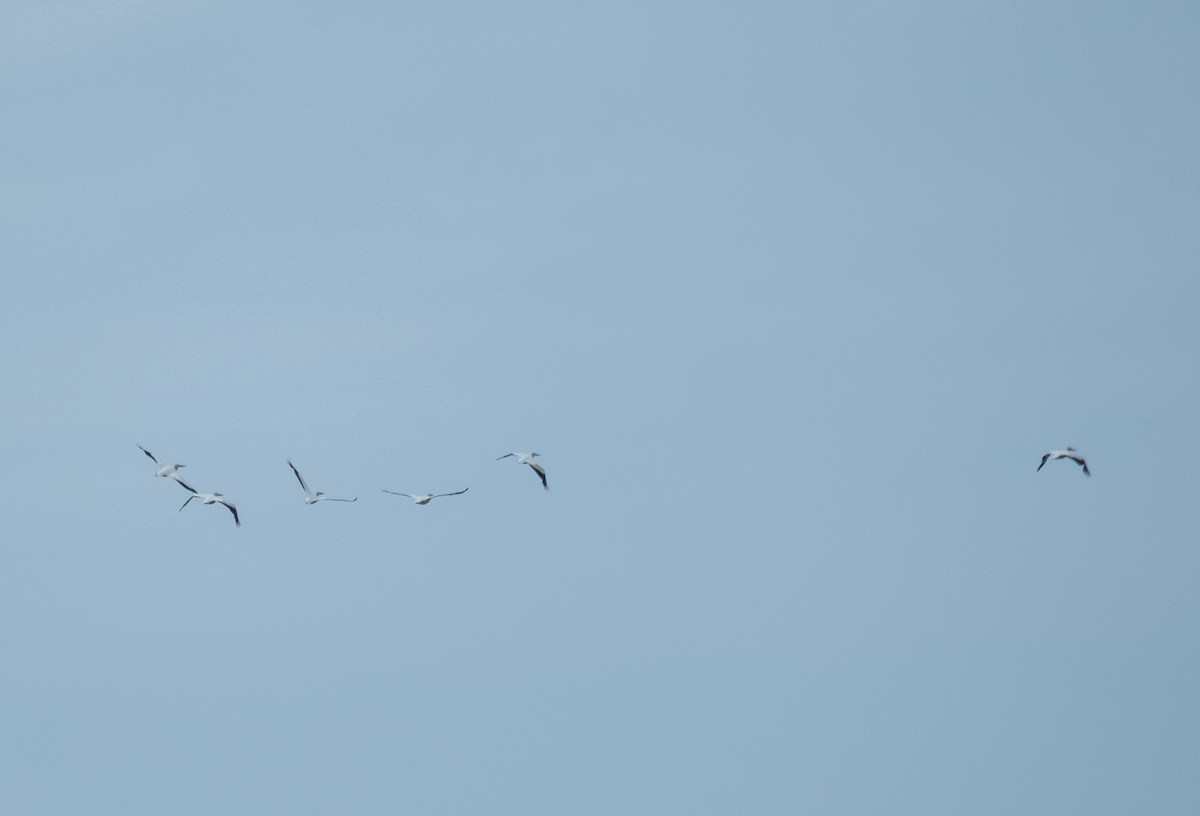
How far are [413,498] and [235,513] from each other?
8.99 m

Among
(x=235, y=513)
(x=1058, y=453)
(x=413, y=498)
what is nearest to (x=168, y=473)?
(x=235, y=513)

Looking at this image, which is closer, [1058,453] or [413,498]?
[1058,453]

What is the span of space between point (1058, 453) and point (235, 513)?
123ft

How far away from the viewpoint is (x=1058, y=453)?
85.8 m

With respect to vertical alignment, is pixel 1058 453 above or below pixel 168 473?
above

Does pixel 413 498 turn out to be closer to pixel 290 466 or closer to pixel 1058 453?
pixel 290 466

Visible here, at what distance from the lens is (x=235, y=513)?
287 feet

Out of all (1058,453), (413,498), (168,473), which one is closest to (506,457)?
(413,498)

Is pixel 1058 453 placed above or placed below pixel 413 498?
above

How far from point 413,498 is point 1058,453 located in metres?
30.3

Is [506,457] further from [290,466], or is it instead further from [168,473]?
[168,473]

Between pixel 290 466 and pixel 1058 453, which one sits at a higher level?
pixel 1058 453

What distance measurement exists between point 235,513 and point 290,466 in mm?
3359

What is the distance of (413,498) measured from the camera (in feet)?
302
